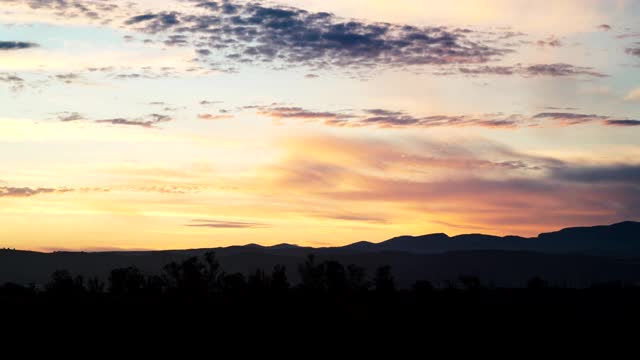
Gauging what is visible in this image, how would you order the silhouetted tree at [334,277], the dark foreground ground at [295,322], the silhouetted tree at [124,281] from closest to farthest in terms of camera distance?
the dark foreground ground at [295,322] < the silhouetted tree at [124,281] < the silhouetted tree at [334,277]

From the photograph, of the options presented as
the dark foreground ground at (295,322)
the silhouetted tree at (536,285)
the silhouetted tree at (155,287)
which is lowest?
the dark foreground ground at (295,322)

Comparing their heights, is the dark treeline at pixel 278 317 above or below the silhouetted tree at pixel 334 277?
below

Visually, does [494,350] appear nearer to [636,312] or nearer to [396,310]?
[396,310]

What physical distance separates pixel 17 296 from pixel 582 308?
2162 inches

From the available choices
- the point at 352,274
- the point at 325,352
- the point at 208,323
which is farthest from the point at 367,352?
the point at 352,274

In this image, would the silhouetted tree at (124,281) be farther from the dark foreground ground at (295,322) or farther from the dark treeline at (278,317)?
the dark foreground ground at (295,322)

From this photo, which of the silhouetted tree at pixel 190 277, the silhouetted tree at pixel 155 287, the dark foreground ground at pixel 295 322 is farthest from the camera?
the silhouetted tree at pixel 190 277

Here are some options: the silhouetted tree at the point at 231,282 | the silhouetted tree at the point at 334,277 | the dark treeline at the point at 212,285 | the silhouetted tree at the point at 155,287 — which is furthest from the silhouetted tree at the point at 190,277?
the silhouetted tree at the point at 334,277

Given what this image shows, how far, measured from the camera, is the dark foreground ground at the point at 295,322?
58.0 meters

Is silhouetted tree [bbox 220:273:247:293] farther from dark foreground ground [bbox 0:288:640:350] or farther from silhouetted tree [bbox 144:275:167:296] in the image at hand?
dark foreground ground [bbox 0:288:640:350]

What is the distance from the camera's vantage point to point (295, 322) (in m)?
63.9

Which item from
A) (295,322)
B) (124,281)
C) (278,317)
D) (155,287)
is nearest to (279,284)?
(155,287)

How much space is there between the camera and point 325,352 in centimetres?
5528

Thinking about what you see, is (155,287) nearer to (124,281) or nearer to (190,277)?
(190,277)
